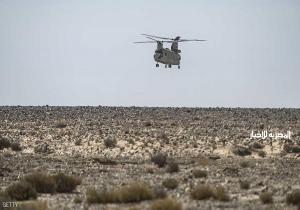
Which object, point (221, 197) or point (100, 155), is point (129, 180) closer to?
point (221, 197)

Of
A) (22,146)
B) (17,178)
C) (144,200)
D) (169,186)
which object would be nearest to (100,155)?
(22,146)

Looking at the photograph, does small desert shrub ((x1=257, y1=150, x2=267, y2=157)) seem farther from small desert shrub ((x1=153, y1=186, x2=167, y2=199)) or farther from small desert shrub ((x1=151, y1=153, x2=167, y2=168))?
small desert shrub ((x1=153, y1=186, x2=167, y2=199))

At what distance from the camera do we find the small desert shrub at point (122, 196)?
2311 centimetres

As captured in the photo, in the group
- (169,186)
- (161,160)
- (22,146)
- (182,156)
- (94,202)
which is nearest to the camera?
(94,202)

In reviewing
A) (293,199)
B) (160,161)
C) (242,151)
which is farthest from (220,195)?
(242,151)

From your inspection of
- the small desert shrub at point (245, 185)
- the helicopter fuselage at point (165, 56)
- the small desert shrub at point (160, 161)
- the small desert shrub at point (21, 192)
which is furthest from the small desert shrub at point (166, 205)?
the helicopter fuselage at point (165, 56)

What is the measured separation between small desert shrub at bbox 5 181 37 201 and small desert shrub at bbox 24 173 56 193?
1.30 meters

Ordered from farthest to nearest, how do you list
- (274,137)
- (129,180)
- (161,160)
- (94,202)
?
(274,137) < (161,160) < (129,180) < (94,202)

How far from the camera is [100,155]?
1858 inches

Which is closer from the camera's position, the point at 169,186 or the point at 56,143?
the point at 169,186

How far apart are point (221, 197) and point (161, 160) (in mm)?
14817

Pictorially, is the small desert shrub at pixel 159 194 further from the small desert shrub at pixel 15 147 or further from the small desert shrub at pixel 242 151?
the small desert shrub at pixel 15 147

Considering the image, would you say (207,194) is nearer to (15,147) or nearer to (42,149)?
(42,149)

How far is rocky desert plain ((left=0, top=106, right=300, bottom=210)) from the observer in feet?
75.4
